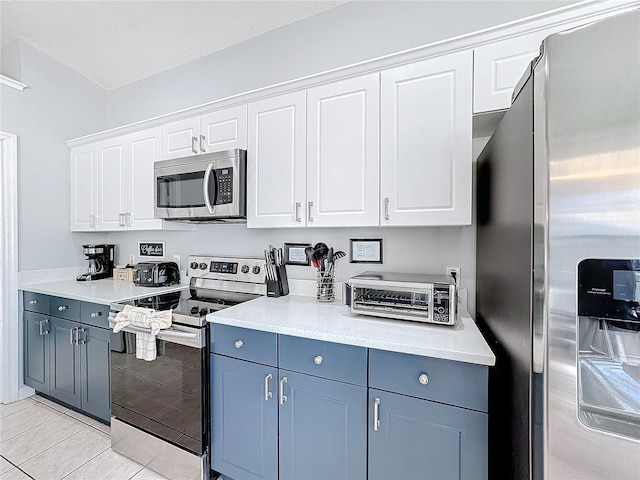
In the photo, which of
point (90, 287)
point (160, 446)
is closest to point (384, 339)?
point (160, 446)

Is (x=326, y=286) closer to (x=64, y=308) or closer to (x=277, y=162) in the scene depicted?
(x=277, y=162)

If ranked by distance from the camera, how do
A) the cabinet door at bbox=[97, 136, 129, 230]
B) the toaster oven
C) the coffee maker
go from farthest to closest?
1. the coffee maker
2. the cabinet door at bbox=[97, 136, 129, 230]
3. the toaster oven

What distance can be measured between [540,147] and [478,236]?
0.94 metres

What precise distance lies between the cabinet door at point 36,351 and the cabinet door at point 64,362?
0.08 m

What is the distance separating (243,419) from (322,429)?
0.43 metres

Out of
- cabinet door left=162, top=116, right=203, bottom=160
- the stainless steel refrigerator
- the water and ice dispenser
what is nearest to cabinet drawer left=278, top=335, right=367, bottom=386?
the stainless steel refrigerator

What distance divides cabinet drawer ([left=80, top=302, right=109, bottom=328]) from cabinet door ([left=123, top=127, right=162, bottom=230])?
2.18 feet

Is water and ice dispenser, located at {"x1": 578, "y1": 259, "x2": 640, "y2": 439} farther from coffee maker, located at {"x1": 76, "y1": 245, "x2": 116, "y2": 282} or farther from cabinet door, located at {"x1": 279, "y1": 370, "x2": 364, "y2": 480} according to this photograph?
coffee maker, located at {"x1": 76, "y1": 245, "x2": 116, "y2": 282}

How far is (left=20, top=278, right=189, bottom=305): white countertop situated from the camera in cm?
202

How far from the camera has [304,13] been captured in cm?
202

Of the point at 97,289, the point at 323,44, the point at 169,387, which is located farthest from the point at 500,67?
the point at 97,289

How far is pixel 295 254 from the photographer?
81.2 inches

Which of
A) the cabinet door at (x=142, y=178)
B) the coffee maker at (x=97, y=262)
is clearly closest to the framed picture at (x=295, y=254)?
the cabinet door at (x=142, y=178)

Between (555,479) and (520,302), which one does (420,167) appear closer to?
(520,302)
